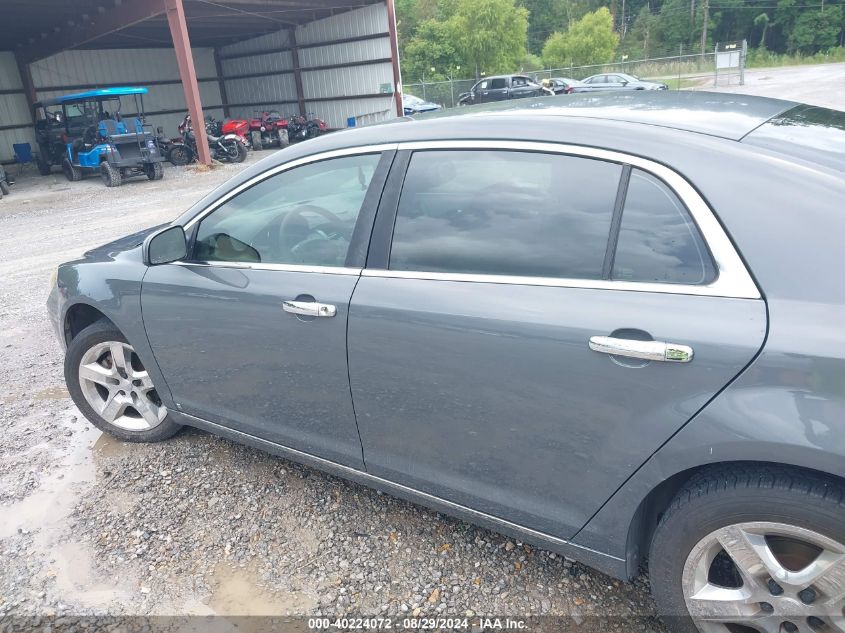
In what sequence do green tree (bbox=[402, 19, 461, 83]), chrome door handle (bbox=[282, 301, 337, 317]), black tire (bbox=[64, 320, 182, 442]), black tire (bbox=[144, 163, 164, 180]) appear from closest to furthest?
1. chrome door handle (bbox=[282, 301, 337, 317])
2. black tire (bbox=[64, 320, 182, 442])
3. black tire (bbox=[144, 163, 164, 180])
4. green tree (bbox=[402, 19, 461, 83])

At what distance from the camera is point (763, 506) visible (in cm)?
168

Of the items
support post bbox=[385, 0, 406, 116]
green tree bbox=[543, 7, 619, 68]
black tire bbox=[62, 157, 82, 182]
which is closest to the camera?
black tire bbox=[62, 157, 82, 182]

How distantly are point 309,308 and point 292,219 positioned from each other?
638 millimetres

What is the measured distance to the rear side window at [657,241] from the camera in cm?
181

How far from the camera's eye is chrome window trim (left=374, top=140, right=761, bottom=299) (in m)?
1.72

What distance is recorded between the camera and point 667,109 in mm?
2268

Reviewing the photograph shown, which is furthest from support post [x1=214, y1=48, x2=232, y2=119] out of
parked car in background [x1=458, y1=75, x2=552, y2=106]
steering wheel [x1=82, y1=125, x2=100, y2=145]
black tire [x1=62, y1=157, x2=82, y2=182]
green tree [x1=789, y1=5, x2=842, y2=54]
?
green tree [x1=789, y1=5, x2=842, y2=54]

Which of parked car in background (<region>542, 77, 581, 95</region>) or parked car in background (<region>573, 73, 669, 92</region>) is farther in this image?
parked car in background (<region>542, 77, 581, 95</region>)

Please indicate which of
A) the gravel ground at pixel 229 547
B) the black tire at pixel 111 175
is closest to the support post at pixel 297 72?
the black tire at pixel 111 175

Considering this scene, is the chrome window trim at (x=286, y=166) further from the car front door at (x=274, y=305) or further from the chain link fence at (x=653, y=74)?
the chain link fence at (x=653, y=74)

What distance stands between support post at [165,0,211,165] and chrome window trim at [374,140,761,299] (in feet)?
55.0

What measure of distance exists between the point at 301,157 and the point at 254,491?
1622 millimetres

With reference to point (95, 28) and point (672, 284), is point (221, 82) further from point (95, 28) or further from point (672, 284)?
point (672, 284)

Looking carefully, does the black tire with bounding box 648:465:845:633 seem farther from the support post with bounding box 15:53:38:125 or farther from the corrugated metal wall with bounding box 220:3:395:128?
the support post with bounding box 15:53:38:125
